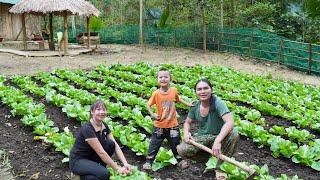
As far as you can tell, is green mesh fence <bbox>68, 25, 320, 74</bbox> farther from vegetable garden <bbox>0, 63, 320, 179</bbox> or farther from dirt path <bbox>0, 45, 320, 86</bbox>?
vegetable garden <bbox>0, 63, 320, 179</bbox>

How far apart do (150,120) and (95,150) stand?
3.59 m

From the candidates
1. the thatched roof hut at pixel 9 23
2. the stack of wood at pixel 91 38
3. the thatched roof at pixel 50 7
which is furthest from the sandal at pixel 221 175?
the thatched roof hut at pixel 9 23

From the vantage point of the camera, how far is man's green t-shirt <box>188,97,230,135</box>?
207 inches

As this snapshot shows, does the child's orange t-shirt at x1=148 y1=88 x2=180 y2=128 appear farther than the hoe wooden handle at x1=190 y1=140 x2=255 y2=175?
Yes

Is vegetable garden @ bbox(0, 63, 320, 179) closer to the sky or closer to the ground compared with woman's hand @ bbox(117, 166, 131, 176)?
closer to the ground

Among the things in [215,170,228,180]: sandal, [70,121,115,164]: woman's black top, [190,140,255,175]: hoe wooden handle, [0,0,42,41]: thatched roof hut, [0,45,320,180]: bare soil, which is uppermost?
[0,0,42,41]: thatched roof hut

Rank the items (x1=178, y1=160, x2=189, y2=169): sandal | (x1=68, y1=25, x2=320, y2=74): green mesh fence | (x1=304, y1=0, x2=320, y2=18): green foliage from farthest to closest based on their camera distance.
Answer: (x1=304, y1=0, x2=320, y2=18): green foliage < (x1=68, y1=25, x2=320, y2=74): green mesh fence < (x1=178, y1=160, x2=189, y2=169): sandal

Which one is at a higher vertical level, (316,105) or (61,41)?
(61,41)

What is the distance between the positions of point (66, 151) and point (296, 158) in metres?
3.32

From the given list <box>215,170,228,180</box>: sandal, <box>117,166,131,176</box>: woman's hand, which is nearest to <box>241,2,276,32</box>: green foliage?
<box>215,170,228,180</box>: sandal

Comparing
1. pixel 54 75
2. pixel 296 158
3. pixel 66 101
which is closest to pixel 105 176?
pixel 296 158

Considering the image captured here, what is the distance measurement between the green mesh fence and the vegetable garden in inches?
146

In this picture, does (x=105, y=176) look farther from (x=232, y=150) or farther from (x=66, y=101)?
(x=66, y=101)

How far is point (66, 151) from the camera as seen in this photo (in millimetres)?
6504
